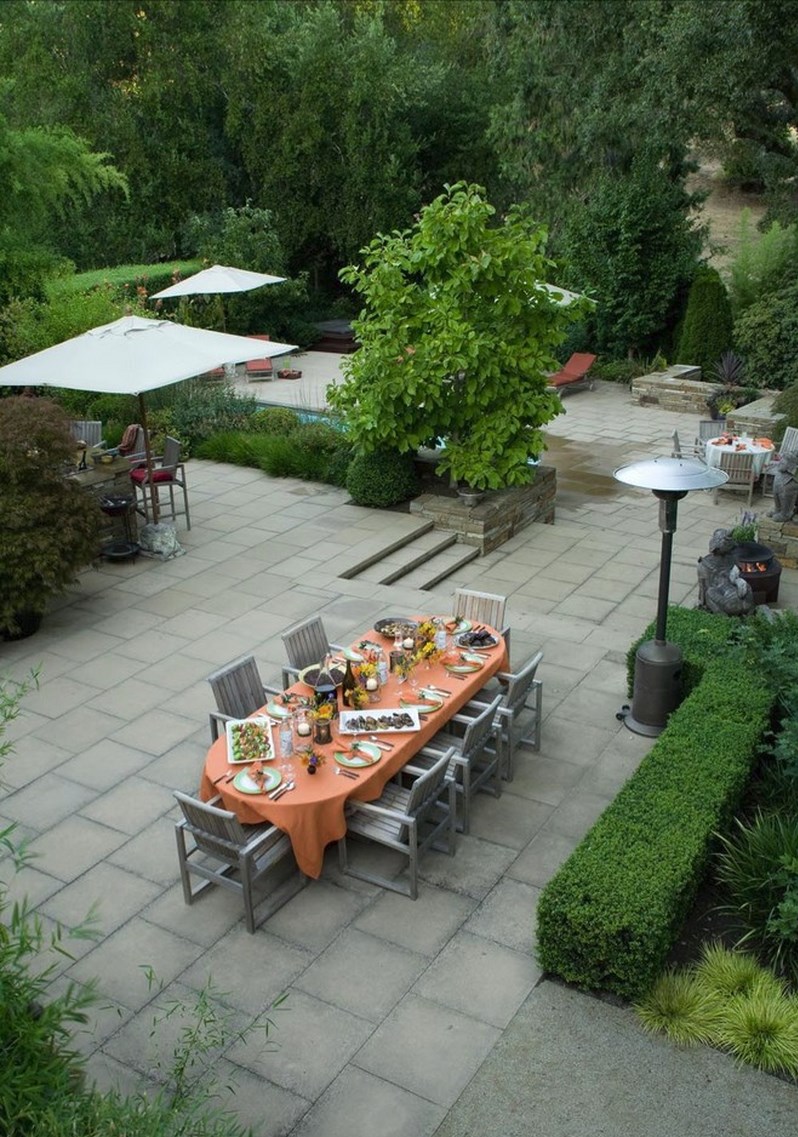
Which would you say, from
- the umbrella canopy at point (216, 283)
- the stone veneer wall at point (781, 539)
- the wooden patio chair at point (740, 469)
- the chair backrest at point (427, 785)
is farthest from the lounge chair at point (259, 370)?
the chair backrest at point (427, 785)

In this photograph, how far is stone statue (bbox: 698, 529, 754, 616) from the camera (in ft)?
30.2

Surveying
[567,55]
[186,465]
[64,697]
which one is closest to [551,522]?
[186,465]

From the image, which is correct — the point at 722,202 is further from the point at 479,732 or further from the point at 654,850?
the point at 654,850

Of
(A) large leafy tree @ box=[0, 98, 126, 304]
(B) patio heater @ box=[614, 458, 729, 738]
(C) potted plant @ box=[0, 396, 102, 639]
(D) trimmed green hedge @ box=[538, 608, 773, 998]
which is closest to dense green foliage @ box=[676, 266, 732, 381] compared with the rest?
(A) large leafy tree @ box=[0, 98, 126, 304]

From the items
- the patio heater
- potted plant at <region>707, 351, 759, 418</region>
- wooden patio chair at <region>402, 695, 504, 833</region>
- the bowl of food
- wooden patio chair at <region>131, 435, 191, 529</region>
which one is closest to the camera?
wooden patio chair at <region>402, 695, 504, 833</region>

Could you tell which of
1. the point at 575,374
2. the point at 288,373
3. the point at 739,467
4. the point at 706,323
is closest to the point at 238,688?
the point at 739,467

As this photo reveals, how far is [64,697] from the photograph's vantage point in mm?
8453

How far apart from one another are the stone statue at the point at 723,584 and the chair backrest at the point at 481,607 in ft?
7.52

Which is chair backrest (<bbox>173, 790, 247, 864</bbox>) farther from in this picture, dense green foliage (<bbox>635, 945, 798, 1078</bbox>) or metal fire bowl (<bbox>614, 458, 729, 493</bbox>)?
metal fire bowl (<bbox>614, 458, 729, 493</bbox>)

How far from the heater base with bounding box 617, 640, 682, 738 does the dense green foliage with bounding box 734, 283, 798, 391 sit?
11902 millimetres

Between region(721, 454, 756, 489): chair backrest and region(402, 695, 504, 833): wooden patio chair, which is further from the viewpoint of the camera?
region(721, 454, 756, 489): chair backrest

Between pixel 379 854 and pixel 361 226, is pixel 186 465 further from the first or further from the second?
pixel 361 226

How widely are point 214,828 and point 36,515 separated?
179 inches

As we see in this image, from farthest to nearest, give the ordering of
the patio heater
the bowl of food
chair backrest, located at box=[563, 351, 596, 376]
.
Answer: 1. chair backrest, located at box=[563, 351, 596, 376]
2. the bowl of food
3. the patio heater
